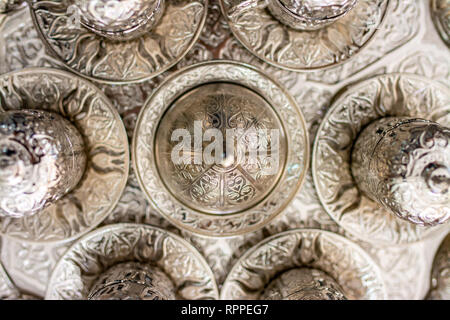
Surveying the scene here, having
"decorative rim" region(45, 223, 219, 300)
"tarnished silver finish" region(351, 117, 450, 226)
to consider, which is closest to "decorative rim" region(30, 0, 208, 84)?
"decorative rim" region(45, 223, 219, 300)

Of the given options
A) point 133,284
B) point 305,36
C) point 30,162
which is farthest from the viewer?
point 305,36

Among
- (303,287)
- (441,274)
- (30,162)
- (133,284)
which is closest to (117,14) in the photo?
(30,162)

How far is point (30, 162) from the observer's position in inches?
26.5

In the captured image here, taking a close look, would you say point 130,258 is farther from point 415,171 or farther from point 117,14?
point 415,171

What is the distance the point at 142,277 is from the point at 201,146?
0.41 meters

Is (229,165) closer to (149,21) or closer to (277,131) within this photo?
(277,131)

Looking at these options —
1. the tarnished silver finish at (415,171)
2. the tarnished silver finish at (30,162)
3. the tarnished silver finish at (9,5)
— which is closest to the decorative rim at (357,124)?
Answer: the tarnished silver finish at (415,171)

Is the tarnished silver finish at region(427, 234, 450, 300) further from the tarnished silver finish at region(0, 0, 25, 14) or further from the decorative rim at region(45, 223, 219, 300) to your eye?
the tarnished silver finish at region(0, 0, 25, 14)

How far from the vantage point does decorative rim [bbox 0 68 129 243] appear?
0.91 m

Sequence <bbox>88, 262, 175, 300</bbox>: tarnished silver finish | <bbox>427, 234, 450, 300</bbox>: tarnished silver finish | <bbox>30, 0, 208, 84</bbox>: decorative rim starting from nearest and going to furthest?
<bbox>88, 262, 175, 300</bbox>: tarnished silver finish
<bbox>30, 0, 208, 84</bbox>: decorative rim
<bbox>427, 234, 450, 300</bbox>: tarnished silver finish

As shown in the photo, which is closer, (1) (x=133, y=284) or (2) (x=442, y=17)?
(1) (x=133, y=284)

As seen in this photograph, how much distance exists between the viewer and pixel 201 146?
2.46 feet

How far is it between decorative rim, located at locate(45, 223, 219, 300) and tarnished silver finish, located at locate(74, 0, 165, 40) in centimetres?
55

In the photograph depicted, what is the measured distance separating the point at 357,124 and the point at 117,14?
72 cm
